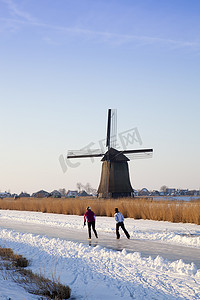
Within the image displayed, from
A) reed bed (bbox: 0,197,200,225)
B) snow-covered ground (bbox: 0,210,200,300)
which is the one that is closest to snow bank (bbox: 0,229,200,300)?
snow-covered ground (bbox: 0,210,200,300)

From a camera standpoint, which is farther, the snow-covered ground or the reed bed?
the reed bed

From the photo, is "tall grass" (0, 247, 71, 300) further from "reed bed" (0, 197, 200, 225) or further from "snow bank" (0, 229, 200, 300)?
"reed bed" (0, 197, 200, 225)

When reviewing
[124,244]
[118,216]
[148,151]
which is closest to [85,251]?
[124,244]

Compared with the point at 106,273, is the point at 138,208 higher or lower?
higher

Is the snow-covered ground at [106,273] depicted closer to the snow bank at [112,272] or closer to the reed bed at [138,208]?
the snow bank at [112,272]

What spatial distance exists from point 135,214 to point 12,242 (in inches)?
501

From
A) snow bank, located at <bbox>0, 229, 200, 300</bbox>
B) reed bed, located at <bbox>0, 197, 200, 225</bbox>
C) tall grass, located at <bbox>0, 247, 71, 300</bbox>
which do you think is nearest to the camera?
tall grass, located at <bbox>0, 247, 71, 300</bbox>

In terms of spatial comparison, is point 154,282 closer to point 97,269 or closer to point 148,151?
point 97,269

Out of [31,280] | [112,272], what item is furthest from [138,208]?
[31,280]

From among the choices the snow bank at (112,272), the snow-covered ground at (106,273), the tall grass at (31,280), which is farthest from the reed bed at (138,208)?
the tall grass at (31,280)

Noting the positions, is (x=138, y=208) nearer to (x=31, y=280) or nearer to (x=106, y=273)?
(x=106, y=273)

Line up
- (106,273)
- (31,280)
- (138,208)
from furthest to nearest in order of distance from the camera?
(138,208) → (106,273) → (31,280)

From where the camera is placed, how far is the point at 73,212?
1247 inches

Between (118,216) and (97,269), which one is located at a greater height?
(118,216)
